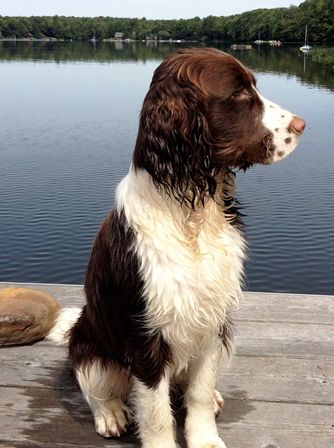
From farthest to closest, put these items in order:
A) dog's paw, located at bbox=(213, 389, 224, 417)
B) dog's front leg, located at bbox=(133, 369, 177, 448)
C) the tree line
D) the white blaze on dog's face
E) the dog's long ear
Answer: the tree line, dog's paw, located at bbox=(213, 389, 224, 417), dog's front leg, located at bbox=(133, 369, 177, 448), the white blaze on dog's face, the dog's long ear

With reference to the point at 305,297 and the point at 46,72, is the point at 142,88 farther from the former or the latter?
the point at 305,297

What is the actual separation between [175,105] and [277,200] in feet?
38.8

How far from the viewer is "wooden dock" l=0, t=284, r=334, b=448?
9.60ft

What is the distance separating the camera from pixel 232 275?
8.98ft

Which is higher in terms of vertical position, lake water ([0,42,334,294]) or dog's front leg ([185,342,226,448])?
dog's front leg ([185,342,226,448])

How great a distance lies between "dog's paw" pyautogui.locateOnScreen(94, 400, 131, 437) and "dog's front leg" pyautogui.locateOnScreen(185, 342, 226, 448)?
0.31 m

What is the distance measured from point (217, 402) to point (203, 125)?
142 cm

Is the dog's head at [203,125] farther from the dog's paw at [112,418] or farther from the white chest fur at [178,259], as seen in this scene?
the dog's paw at [112,418]

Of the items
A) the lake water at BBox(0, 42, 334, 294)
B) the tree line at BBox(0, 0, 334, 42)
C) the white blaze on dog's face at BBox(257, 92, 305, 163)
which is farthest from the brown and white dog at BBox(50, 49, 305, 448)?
the tree line at BBox(0, 0, 334, 42)

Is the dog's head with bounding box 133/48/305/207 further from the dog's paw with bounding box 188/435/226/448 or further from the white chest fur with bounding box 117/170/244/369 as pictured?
the dog's paw with bounding box 188/435/226/448

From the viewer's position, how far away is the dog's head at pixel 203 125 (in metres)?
2.38

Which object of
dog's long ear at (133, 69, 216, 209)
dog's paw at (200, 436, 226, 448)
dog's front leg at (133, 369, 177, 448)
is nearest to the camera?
dog's long ear at (133, 69, 216, 209)

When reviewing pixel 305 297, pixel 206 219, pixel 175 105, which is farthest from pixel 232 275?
pixel 305 297

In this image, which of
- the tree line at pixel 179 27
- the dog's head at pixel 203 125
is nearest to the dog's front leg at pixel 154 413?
the dog's head at pixel 203 125
